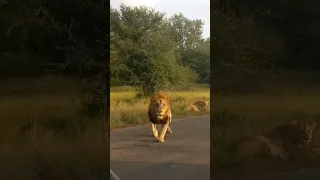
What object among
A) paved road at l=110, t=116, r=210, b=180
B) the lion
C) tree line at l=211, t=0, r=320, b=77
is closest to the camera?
tree line at l=211, t=0, r=320, b=77

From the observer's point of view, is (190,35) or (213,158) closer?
(213,158)

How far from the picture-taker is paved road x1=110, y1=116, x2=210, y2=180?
171 inches

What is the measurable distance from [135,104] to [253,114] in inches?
224

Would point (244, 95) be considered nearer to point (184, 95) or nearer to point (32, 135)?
point (32, 135)

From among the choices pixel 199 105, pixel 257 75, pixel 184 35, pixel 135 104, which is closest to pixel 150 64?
pixel 135 104

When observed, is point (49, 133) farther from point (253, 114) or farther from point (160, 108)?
point (160, 108)

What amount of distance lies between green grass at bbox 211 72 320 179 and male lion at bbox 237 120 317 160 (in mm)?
50

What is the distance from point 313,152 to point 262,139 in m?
0.41

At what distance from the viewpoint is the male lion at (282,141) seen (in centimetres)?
329

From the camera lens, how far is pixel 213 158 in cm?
326

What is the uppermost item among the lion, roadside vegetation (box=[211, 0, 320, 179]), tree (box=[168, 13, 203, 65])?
tree (box=[168, 13, 203, 65])

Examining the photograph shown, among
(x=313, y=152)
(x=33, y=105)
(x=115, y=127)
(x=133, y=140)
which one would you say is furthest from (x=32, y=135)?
(x=115, y=127)

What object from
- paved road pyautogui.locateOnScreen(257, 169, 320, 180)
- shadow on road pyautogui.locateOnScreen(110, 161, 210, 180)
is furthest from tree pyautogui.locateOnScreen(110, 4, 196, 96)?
paved road pyautogui.locateOnScreen(257, 169, 320, 180)

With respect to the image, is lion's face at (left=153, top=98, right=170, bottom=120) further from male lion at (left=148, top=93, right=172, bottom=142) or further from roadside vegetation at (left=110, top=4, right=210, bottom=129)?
roadside vegetation at (left=110, top=4, right=210, bottom=129)
